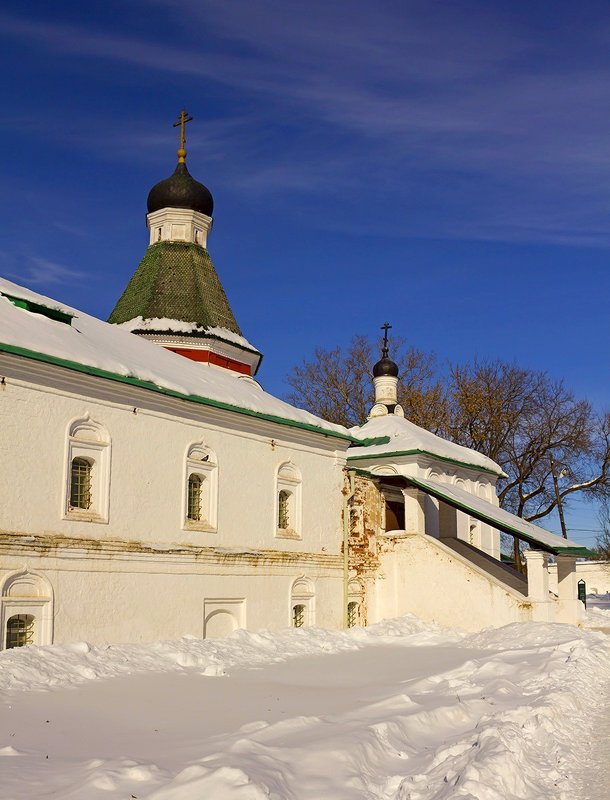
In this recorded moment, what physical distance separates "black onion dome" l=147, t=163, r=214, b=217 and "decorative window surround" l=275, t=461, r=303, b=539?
10.8 meters

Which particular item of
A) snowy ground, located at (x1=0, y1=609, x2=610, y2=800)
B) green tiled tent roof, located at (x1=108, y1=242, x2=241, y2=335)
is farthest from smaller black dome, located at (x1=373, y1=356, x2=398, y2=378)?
snowy ground, located at (x1=0, y1=609, x2=610, y2=800)

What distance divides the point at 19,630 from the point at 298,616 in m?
6.89

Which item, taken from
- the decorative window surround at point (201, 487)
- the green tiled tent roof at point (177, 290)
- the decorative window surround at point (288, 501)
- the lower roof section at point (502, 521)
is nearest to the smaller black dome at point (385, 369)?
the green tiled tent roof at point (177, 290)

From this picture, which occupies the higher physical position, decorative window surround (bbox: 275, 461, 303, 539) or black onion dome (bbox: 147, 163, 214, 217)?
black onion dome (bbox: 147, 163, 214, 217)

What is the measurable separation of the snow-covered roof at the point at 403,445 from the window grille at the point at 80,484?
1073cm

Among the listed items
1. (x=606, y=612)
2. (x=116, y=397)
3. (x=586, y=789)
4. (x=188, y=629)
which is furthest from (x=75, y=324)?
(x=606, y=612)

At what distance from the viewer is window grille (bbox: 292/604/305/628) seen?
17142 mm

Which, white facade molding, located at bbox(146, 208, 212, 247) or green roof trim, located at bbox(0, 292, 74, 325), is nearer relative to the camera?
green roof trim, located at bbox(0, 292, 74, 325)

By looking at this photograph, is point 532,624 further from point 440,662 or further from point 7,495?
point 7,495

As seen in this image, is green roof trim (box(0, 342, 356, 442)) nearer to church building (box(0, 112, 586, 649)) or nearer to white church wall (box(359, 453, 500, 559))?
church building (box(0, 112, 586, 649))

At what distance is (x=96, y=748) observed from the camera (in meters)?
6.71

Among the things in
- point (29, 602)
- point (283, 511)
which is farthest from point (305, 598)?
point (29, 602)

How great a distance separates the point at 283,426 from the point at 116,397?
449 centimetres

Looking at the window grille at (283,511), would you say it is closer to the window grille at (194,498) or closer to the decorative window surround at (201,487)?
the decorative window surround at (201,487)
